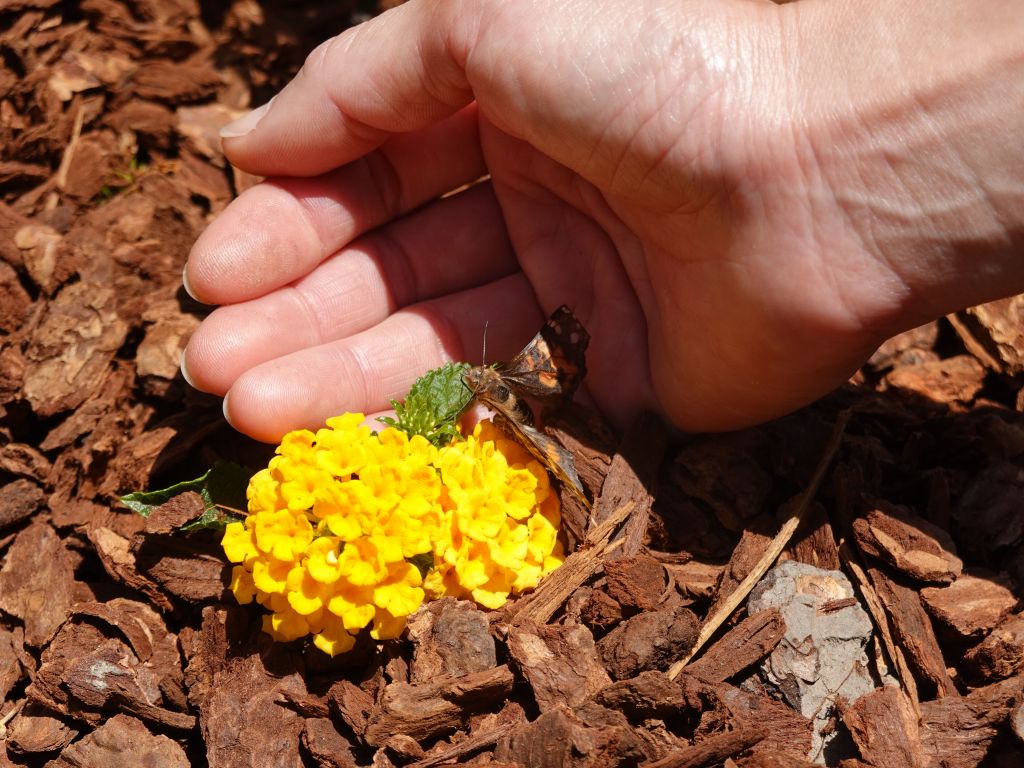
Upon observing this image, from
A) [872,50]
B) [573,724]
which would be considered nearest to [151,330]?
[573,724]

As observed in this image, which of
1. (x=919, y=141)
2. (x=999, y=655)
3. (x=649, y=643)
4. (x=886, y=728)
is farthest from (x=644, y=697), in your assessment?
(x=919, y=141)

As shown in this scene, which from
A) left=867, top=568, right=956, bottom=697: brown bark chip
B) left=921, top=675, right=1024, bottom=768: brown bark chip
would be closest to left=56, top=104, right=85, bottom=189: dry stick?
left=867, top=568, right=956, bottom=697: brown bark chip

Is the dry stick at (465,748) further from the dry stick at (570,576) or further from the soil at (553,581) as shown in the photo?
the dry stick at (570,576)

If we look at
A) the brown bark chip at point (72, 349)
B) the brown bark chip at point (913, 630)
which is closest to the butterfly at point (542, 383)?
the brown bark chip at point (913, 630)

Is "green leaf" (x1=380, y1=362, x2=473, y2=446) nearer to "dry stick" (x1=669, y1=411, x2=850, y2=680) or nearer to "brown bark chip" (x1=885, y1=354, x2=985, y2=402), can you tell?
"dry stick" (x1=669, y1=411, x2=850, y2=680)

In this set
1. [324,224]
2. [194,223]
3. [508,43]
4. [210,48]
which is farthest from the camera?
[210,48]

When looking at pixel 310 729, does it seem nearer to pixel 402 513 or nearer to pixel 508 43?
pixel 402 513
